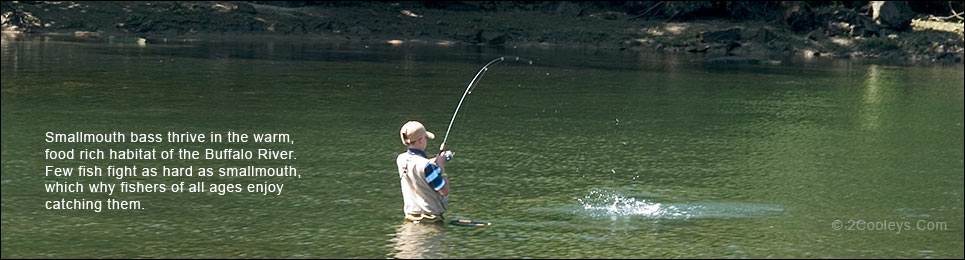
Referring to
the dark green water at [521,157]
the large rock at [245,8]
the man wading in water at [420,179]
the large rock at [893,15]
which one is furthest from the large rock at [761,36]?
the man wading in water at [420,179]

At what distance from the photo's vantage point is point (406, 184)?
1192 centimetres

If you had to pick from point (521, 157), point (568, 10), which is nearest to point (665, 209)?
point (521, 157)

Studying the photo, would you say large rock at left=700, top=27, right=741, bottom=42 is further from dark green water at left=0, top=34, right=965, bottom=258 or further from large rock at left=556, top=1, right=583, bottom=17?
dark green water at left=0, top=34, right=965, bottom=258

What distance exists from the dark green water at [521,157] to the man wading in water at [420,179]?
6.9 inches

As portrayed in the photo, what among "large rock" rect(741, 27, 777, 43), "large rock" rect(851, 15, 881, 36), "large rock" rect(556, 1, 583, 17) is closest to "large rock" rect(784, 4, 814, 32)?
"large rock" rect(851, 15, 881, 36)

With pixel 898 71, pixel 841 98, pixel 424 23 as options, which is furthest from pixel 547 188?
pixel 424 23

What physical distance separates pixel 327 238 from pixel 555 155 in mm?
6218

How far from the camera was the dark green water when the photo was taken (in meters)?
12.1

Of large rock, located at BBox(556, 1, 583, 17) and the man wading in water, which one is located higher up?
the man wading in water

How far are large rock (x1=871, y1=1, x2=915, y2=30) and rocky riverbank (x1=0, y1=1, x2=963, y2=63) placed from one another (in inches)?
1.3

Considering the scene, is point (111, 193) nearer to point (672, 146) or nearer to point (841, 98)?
point (672, 146)

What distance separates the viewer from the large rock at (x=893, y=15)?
4872cm

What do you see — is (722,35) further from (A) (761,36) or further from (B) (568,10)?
(B) (568,10)

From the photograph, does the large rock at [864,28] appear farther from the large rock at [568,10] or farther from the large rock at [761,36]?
the large rock at [568,10]
